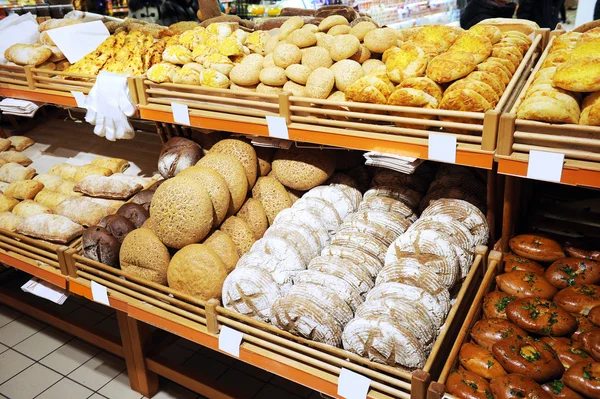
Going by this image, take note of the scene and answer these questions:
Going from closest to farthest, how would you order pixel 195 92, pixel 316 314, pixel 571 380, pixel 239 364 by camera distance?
pixel 571 380 < pixel 316 314 < pixel 195 92 < pixel 239 364

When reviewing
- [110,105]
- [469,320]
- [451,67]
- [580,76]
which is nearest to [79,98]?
[110,105]

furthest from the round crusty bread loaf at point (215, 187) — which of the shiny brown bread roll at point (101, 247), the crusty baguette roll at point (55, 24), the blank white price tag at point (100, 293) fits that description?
the crusty baguette roll at point (55, 24)

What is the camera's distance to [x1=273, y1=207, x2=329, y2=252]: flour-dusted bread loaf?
2.11 metres

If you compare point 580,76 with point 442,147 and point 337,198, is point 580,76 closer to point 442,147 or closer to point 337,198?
point 442,147

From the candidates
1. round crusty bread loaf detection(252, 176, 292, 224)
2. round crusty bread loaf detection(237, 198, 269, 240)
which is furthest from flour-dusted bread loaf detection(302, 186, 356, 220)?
round crusty bread loaf detection(237, 198, 269, 240)

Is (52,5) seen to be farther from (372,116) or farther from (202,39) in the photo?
(372,116)

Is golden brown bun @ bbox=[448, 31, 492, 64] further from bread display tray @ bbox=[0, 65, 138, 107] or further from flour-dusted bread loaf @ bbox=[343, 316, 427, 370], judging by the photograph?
bread display tray @ bbox=[0, 65, 138, 107]

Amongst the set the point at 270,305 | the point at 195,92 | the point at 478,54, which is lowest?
the point at 270,305

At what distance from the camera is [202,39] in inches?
105

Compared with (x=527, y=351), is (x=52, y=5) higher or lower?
higher

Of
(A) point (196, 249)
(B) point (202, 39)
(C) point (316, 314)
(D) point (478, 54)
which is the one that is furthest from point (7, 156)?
(D) point (478, 54)

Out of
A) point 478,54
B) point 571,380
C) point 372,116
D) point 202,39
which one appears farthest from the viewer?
point 202,39

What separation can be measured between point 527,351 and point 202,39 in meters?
2.19

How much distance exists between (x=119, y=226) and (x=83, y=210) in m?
0.44
